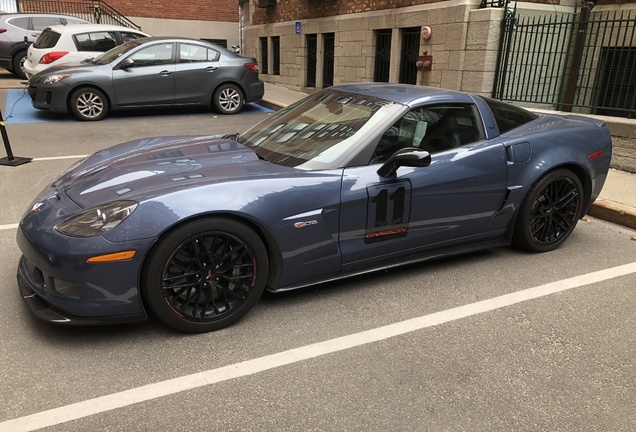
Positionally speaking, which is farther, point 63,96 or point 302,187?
point 63,96

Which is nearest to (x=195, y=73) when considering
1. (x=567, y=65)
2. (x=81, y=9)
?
(x=567, y=65)

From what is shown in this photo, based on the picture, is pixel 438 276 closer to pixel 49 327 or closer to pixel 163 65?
pixel 49 327

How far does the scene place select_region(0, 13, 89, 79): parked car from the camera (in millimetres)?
14383

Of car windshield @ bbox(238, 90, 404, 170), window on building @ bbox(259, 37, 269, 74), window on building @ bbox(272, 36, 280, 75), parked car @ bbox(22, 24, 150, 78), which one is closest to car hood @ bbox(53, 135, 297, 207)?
car windshield @ bbox(238, 90, 404, 170)

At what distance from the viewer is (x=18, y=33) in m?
14.4

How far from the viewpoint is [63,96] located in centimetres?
948

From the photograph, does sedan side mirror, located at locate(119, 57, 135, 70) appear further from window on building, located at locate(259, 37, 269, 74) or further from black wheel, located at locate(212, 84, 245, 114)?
window on building, located at locate(259, 37, 269, 74)

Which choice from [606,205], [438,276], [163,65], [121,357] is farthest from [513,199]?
[163,65]

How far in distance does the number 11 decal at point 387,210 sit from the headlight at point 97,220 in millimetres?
1458

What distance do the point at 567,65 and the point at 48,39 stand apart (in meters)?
11.2

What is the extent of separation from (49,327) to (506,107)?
12.4ft

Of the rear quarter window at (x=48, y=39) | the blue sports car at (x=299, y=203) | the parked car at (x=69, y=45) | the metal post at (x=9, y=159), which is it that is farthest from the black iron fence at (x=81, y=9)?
the blue sports car at (x=299, y=203)

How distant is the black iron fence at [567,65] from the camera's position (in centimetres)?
882

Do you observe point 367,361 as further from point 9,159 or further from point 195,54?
point 195,54
